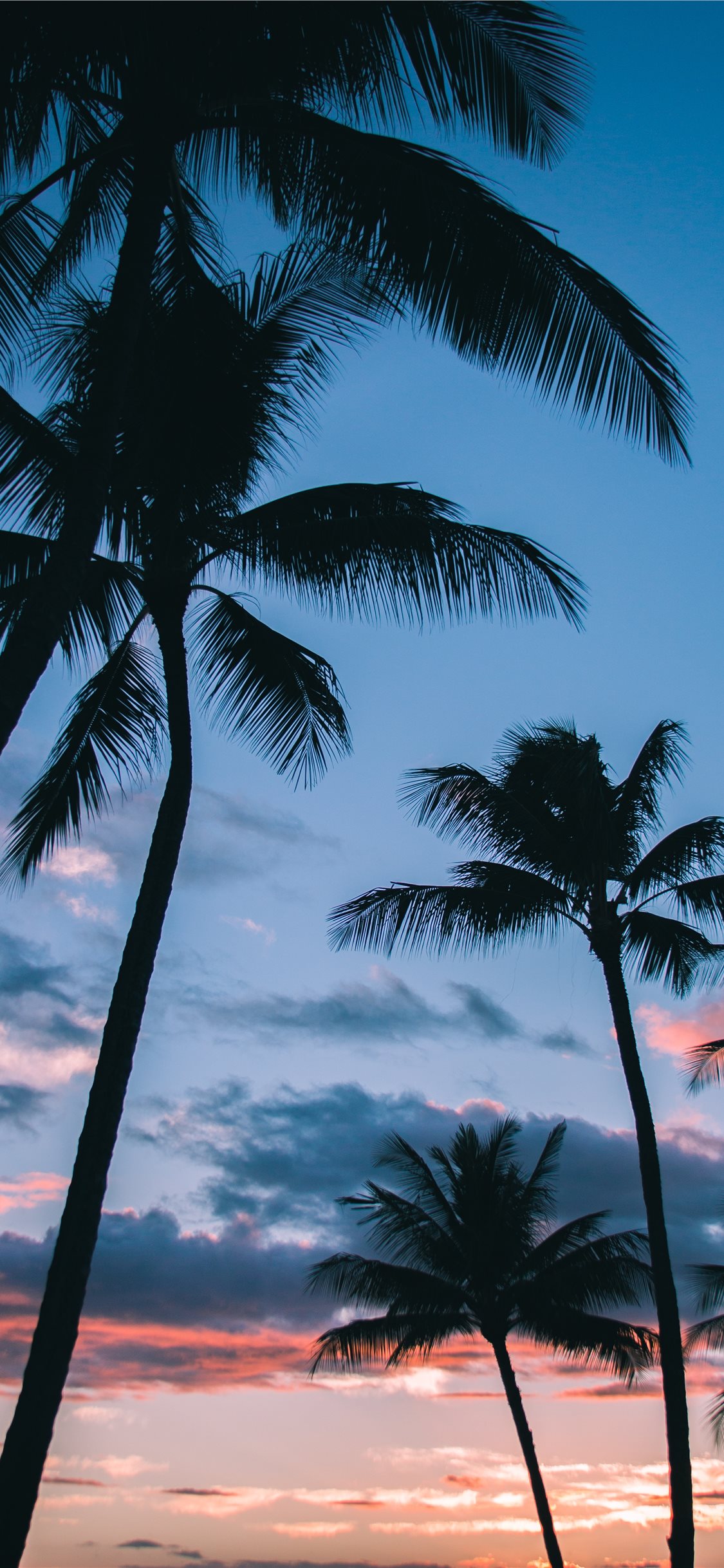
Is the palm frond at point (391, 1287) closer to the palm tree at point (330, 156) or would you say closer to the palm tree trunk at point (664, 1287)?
the palm tree trunk at point (664, 1287)

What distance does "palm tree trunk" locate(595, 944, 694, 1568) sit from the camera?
36.2 ft

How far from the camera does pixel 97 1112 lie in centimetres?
621

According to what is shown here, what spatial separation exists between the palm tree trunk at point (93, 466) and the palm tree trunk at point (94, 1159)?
2.77m

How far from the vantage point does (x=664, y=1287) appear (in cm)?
1192

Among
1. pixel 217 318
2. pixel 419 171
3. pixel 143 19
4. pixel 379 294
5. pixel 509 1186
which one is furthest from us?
pixel 509 1186

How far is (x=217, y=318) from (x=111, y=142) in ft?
7.40

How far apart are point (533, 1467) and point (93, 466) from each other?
60.6 ft

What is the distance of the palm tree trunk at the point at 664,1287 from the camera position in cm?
1105

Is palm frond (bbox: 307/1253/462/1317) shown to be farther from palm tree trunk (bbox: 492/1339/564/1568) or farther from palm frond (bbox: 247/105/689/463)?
palm frond (bbox: 247/105/689/463)

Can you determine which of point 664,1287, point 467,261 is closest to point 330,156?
point 467,261

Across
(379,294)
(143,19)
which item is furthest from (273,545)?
(143,19)

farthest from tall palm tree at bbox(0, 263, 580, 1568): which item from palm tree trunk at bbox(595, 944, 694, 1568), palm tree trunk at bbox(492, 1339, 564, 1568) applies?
palm tree trunk at bbox(492, 1339, 564, 1568)

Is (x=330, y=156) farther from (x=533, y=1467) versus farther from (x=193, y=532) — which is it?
(x=533, y=1467)

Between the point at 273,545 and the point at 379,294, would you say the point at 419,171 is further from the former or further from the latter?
the point at 273,545
